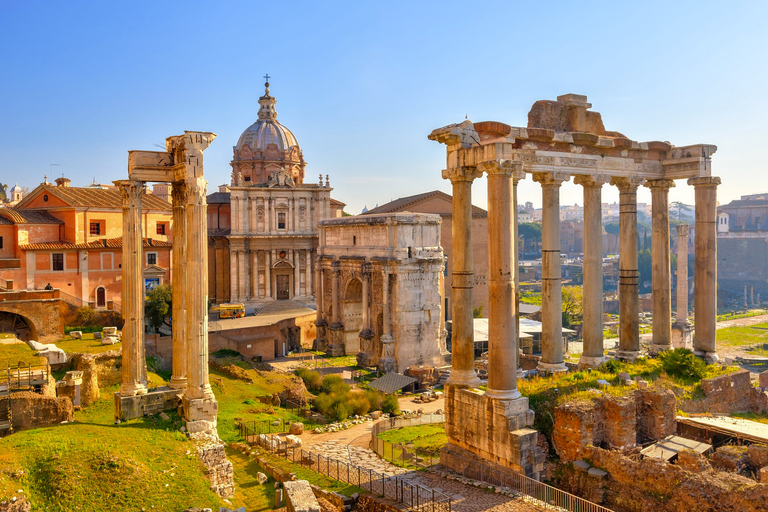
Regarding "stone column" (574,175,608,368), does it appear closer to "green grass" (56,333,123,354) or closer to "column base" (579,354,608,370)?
"column base" (579,354,608,370)

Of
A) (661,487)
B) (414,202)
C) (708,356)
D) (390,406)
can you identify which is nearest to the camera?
(661,487)

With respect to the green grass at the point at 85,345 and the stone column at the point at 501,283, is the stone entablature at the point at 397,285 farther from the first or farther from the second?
the stone column at the point at 501,283

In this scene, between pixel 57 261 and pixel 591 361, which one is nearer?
pixel 591 361

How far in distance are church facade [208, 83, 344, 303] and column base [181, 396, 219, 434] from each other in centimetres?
3228

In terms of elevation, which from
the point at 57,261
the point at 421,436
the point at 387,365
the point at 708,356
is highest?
the point at 57,261

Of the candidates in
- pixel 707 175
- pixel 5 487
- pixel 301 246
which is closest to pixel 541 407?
pixel 707 175

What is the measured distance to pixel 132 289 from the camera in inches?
628

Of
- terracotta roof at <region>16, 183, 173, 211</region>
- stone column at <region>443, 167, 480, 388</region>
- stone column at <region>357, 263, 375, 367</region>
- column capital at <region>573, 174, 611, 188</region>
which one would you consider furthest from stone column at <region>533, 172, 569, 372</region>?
terracotta roof at <region>16, 183, 173, 211</region>

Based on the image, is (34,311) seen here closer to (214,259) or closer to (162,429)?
(162,429)

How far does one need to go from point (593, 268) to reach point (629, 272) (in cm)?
151

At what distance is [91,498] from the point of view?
11484 millimetres

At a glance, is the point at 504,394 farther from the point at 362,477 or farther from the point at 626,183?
the point at 626,183

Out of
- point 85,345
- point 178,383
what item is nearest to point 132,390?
point 178,383

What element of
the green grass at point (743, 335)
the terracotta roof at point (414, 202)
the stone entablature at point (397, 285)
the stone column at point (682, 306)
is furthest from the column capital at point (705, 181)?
the green grass at point (743, 335)
